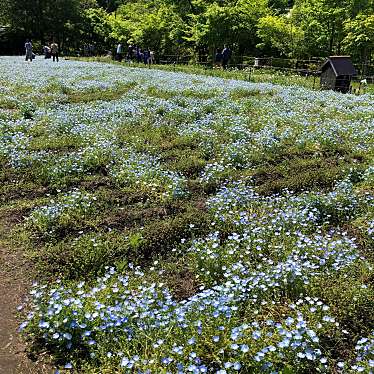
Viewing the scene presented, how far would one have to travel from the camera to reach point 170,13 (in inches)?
1697

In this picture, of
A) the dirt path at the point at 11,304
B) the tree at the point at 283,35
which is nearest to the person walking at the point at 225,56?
the tree at the point at 283,35

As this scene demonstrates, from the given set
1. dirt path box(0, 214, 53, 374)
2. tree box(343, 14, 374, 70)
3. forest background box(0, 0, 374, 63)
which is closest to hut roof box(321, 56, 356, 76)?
tree box(343, 14, 374, 70)

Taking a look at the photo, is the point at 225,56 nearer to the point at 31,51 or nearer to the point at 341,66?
the point at 341,66

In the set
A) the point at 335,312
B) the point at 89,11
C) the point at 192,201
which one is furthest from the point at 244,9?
the point at 335,312

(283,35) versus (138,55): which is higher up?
(283,35)

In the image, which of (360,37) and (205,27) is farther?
(205,27)

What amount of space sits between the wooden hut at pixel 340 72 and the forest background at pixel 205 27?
33.8 feet

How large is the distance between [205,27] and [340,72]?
19954 millimetres

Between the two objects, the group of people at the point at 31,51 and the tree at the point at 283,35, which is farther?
the group of people at the point at 31,51

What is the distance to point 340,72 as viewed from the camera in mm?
19875

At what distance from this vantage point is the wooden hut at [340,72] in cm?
1992

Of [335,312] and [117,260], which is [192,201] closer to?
[117,260]

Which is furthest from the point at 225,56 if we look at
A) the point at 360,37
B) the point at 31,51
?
the point at 31,51

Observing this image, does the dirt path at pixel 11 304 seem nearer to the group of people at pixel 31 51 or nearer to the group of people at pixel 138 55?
the group of people at pixel 138 55
